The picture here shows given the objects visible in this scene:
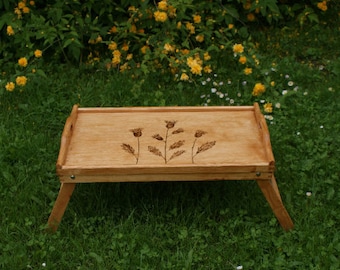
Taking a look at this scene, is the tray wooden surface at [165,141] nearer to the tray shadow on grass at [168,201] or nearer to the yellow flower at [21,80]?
the tray shadow on grass at [168,201]

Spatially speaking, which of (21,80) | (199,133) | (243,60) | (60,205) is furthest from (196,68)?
(60,205)

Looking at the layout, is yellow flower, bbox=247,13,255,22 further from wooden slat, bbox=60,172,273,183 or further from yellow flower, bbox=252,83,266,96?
wooden slat, bbox=60,172,273,183

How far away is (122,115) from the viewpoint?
3.37 m

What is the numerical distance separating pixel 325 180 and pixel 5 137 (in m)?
1.95

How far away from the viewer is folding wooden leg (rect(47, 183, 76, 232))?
→ 2.94 m

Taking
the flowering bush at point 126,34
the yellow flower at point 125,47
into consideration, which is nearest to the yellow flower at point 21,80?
the flowering bush at point 126,34

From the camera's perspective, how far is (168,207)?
3.25 m

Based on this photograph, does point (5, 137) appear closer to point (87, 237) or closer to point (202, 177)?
point (87, 237)

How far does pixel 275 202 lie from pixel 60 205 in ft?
3.51

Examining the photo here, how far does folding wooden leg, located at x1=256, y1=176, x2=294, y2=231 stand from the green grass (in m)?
0.06

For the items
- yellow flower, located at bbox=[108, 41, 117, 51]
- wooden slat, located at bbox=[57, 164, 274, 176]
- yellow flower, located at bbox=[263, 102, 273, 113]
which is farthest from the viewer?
yellow flower, located at bbox=[108, 41, 117, 51]

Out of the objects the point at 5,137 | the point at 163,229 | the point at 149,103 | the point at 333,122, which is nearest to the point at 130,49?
the point at 149,103

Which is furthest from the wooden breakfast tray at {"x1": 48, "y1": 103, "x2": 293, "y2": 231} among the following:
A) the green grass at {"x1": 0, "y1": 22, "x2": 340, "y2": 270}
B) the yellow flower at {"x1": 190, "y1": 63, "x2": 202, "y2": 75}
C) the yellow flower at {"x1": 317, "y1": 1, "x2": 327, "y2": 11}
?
the yellow flower at {"x1": 317, "y1": 1, "x2": 327, "y2": 11}

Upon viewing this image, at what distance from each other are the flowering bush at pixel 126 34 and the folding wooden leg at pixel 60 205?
136cm
